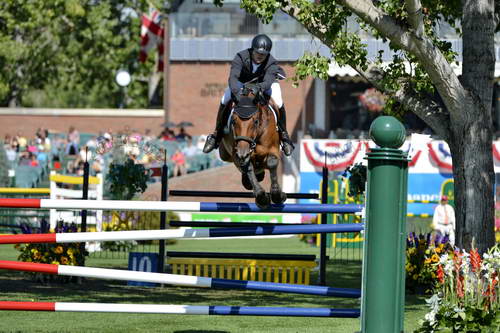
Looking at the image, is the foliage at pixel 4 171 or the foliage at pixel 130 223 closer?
the foliage at pixel 130 223

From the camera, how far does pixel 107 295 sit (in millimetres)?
13727

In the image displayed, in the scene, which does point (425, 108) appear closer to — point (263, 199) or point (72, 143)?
point (263, 199)

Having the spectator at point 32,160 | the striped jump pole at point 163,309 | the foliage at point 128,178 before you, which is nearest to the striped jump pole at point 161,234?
the striped jump pole at point 163,309

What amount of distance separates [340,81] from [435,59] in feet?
106

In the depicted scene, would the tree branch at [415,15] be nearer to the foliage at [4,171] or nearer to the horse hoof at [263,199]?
the horse hoof at [263,199]

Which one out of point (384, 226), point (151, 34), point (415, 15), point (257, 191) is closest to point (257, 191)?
point (257, 191)

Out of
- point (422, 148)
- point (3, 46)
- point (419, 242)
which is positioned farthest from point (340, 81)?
point (419, 242)

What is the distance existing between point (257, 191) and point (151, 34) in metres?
38.4

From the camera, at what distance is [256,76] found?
11.3m

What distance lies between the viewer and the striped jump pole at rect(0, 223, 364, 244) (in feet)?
22.7

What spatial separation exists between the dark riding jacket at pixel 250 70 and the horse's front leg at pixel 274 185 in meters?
0.80

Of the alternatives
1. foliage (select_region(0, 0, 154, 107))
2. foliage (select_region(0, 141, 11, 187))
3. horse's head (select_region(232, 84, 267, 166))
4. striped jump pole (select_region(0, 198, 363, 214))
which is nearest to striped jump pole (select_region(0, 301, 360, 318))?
striped jump pole (select_region(0, 198, 363, 214))

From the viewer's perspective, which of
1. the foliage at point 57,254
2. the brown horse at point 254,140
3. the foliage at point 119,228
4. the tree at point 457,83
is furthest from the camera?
the foliage at point 119,228

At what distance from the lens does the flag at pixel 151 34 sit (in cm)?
4694
